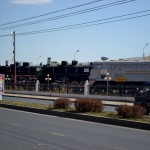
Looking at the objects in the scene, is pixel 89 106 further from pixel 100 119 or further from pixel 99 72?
pixel 99 72

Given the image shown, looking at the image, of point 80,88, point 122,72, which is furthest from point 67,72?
point 122,72

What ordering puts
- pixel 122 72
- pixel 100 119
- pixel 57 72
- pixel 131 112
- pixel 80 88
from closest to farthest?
1. pixel 131 112
2. pixel 100 119
3. pixel 80 88
4. pixel 122 72
5. pixel 57 72

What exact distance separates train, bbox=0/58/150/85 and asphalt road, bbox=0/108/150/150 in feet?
86.8

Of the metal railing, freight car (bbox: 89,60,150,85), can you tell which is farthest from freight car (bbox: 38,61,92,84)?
freight car (bbox: 89,60,150,85)

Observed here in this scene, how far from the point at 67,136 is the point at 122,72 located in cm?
3189

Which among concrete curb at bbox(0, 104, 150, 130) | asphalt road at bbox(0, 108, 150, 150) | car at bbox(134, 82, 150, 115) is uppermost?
car at bbox(134, 82, 150, 115)

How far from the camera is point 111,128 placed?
53.0ft

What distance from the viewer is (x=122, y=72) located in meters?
44.8

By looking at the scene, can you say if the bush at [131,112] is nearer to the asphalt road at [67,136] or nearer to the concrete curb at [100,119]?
the concrete curb at [100,119]

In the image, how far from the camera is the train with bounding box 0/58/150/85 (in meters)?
43.5

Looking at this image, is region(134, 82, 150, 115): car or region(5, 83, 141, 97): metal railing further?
region(5, 83, 141, 97): metal railing

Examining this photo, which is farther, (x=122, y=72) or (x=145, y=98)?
(x=122, y=72)

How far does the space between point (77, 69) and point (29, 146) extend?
4048 cm

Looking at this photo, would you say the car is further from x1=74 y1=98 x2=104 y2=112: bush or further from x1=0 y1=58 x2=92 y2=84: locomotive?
x1=0 y1=58 x2=92 y2=84: locomotive
